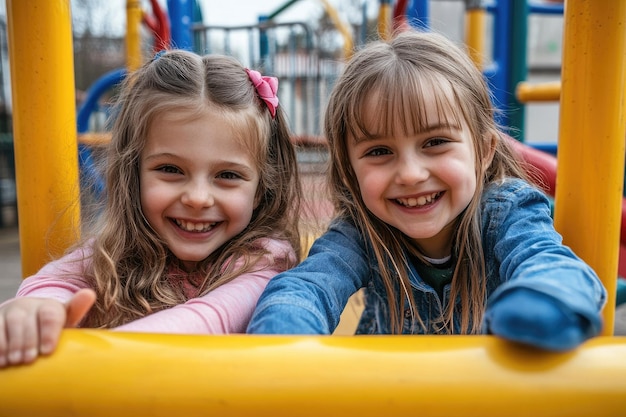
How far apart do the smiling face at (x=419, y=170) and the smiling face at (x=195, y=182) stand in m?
0.18

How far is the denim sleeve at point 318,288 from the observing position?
0.59 meters

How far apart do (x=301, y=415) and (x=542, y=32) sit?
5.50 m

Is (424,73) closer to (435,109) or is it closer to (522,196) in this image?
(435,109)

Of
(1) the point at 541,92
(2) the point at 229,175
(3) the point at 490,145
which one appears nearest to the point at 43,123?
(2) the point at 229,175

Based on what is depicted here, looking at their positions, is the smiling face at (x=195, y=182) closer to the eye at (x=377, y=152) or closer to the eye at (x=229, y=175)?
the eye at (x=229, y=175)

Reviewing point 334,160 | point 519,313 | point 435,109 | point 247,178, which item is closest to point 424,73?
point 435,109

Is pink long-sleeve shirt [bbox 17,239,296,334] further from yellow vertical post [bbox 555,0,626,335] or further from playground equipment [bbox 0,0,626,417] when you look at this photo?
yellow vertical post [bbox 555,0,626,335]

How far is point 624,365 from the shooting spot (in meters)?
0.43

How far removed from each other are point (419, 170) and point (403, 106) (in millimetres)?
85

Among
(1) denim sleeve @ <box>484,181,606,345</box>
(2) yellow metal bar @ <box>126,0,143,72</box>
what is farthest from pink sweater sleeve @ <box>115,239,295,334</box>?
(2) yellow metal bar @ <box>126,0,143,72</box>

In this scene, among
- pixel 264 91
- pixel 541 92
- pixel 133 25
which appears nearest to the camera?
pixel 264 91

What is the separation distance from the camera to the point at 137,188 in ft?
2.86

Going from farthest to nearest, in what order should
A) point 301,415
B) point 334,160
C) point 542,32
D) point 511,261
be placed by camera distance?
point 542,32 → point 334,160 → point 511,261 → point 301,415

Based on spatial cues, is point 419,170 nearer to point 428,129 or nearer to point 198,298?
point 428,129
